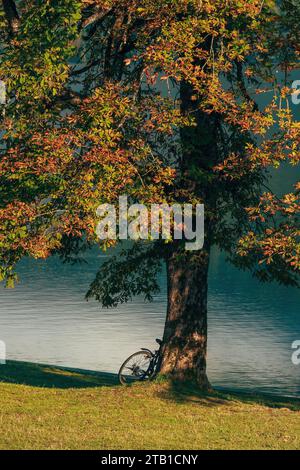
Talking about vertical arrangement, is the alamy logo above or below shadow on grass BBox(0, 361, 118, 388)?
above

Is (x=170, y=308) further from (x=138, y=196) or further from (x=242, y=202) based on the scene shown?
(x=138, y=196)

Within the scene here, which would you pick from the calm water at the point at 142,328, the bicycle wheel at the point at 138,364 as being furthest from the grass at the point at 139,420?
the calm water at the point at 142,328

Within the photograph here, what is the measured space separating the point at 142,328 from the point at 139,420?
112ft

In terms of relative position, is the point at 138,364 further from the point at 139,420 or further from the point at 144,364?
the point at 139,420

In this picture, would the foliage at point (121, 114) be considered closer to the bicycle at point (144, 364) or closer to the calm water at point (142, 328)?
the bicycle at point (144, 364)

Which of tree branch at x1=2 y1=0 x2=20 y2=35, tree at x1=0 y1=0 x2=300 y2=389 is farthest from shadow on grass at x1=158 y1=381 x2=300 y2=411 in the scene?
tree branch at x1=2 y1=0 x2=20 y2=35

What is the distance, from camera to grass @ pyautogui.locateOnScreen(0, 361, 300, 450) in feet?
50.3

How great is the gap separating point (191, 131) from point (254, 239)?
3.58 meters

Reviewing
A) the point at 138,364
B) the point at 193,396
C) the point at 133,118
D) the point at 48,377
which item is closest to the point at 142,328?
the point at 48,377

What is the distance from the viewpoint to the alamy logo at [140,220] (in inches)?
743

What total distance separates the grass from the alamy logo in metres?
3.11

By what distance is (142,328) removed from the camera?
52062mm

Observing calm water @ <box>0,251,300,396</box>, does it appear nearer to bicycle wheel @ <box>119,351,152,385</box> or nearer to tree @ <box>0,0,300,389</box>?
bicycle wheel @ <box>119,351,152,385</box>

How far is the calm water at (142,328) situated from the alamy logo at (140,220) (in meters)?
15.8
